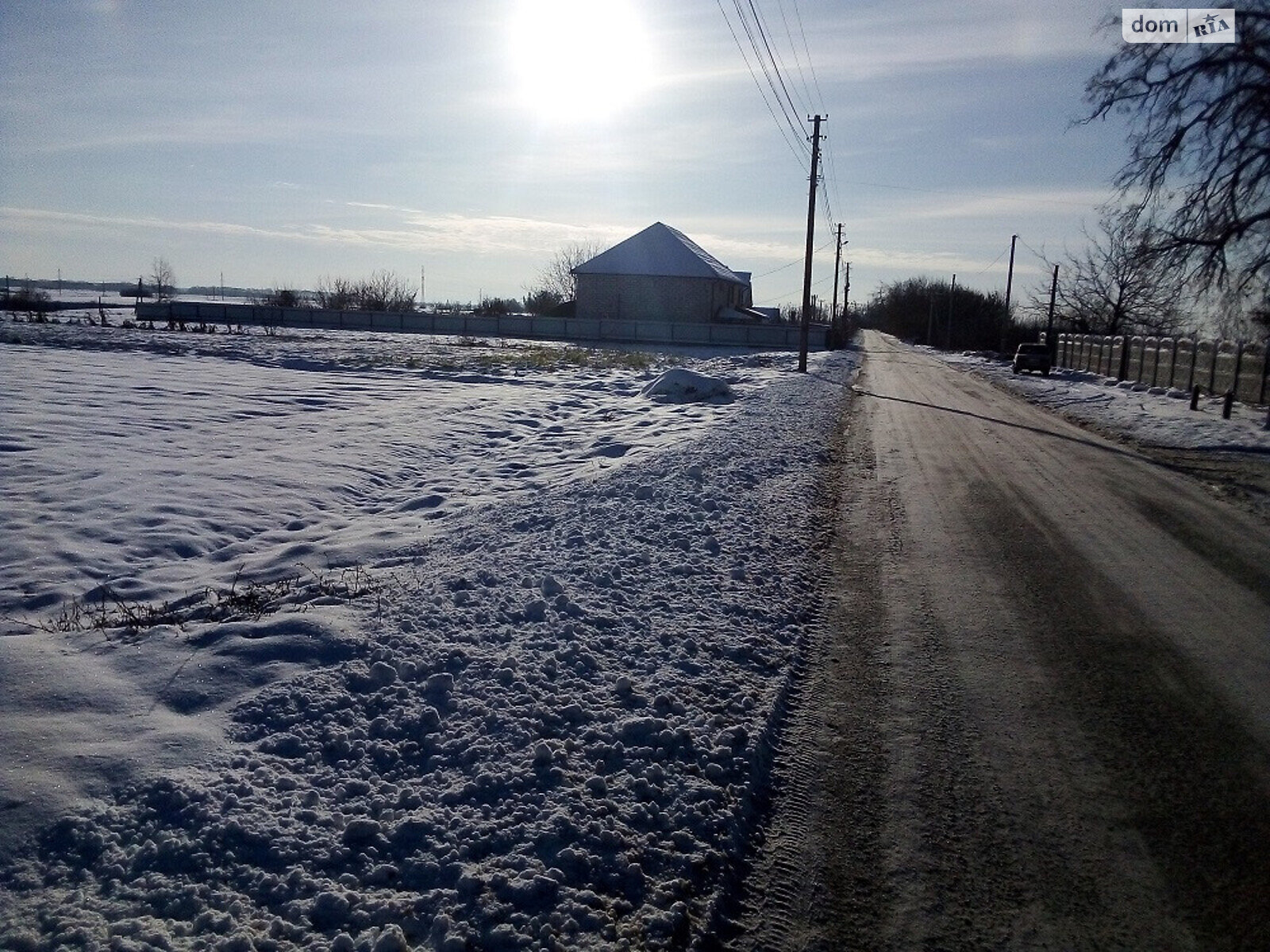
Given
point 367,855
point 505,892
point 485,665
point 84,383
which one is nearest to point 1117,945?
point 505,892

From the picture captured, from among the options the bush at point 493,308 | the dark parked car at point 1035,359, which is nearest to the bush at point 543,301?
the bush at point 493,308

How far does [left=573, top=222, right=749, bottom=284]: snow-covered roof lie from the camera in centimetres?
6625

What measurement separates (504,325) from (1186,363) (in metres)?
43.5

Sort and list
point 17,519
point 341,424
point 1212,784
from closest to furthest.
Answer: point 1212,784 < point 17,519 < point 341,424

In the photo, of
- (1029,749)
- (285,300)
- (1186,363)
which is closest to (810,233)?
(1186,363)

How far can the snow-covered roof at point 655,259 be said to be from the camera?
6625cm

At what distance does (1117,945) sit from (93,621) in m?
6.46

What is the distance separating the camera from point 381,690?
5094 mm

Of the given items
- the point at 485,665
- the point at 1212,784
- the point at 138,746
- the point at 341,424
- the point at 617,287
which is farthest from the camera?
the point at 617,287

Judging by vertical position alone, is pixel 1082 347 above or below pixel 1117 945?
above

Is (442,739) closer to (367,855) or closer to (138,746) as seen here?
(367,855)

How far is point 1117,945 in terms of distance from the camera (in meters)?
3.32

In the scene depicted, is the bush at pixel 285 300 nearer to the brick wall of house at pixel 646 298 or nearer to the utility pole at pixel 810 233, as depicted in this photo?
the brick wall of house at pixel 646 298

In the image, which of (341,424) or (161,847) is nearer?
(161,847)
